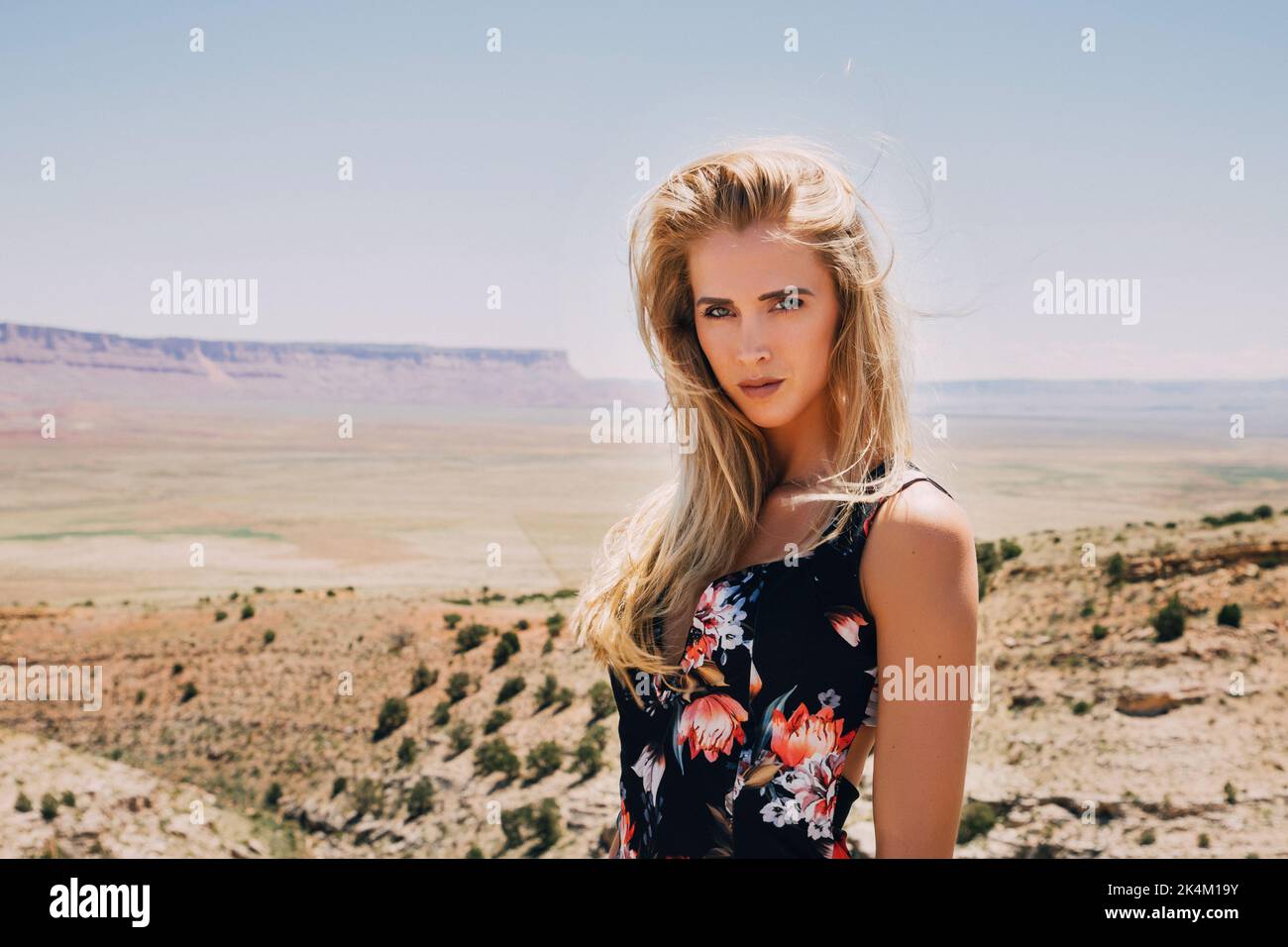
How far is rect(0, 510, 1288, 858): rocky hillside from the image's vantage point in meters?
16.8

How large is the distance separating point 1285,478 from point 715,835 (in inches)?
3609

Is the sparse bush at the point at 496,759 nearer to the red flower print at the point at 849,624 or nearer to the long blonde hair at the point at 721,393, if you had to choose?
the long blonde hair at the point at 721,393

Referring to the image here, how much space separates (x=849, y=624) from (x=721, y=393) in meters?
0.78

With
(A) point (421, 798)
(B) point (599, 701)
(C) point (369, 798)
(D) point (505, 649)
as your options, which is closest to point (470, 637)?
(D) point (505, 649)

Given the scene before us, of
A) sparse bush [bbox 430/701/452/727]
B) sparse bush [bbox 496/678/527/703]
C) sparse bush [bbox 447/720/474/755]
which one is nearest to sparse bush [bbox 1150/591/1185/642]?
sparse bush [bbox 496/678/527/703]

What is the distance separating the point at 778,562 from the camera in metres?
2.16

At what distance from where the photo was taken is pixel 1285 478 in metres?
80.1

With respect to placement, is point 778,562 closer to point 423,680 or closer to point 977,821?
point 977,821

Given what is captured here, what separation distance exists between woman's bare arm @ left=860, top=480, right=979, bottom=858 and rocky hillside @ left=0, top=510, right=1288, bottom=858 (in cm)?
1164

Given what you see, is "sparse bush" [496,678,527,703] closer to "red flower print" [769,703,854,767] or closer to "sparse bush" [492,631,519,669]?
"sparse bush" [492,631,519,669]

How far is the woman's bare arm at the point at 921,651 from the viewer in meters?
1.88
